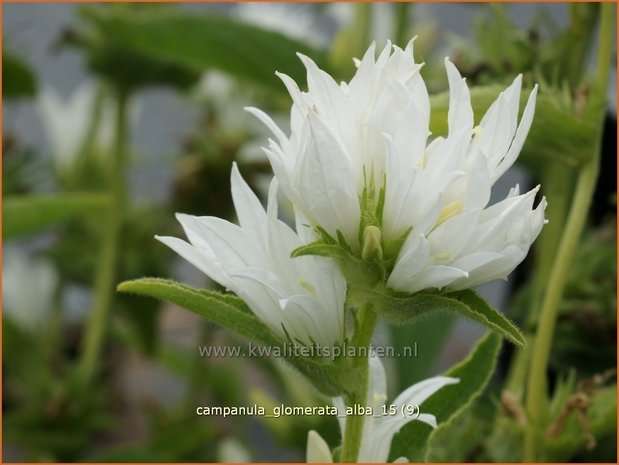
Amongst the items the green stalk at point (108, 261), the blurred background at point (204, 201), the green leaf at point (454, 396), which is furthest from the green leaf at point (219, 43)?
the green leaf at point (454, 396)

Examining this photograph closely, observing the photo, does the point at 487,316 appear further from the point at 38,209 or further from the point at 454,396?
the point at 38,209

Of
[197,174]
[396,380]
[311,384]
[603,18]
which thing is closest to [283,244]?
[311,384]

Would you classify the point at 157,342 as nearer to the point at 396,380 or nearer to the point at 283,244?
the point at 396,380

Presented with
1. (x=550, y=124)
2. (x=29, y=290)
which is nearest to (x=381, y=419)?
(x=550, y=124)

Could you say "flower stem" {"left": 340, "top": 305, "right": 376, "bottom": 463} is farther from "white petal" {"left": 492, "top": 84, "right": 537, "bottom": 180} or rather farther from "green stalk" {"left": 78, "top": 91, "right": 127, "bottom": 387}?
"green stalk" {"left": 78, "top": 91, "right": 127, "bottom": 387}

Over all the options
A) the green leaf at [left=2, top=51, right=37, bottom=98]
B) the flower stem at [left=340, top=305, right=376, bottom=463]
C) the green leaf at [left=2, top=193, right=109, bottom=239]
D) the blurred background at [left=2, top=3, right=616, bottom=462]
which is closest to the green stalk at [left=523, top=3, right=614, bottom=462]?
the blurred background at [left=2, top=3, right=616, bottom=462]

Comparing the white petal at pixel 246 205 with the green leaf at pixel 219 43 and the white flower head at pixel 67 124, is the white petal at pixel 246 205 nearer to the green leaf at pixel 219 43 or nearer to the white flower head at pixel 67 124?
the green leaf at pixel 219 43
